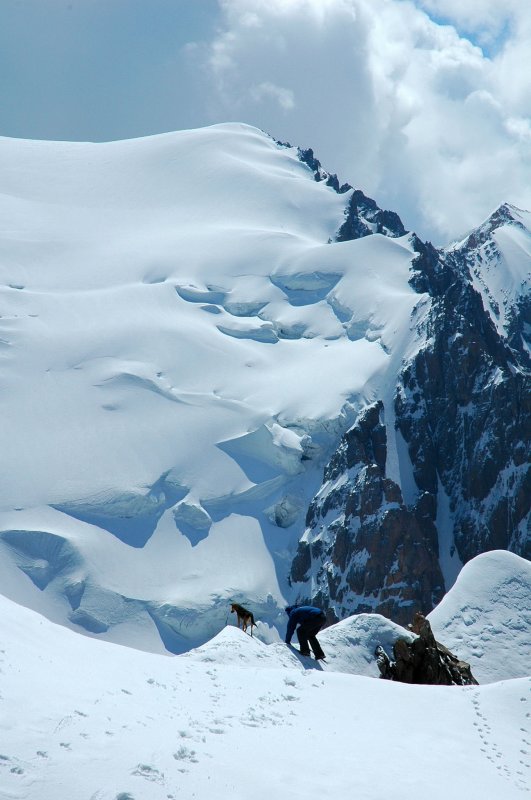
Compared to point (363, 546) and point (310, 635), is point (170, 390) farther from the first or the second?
point (310, 635)

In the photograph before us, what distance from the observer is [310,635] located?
23.7 m

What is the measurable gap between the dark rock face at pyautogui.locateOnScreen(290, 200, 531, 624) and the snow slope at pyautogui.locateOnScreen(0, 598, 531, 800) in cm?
8387

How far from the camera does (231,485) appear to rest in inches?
4126

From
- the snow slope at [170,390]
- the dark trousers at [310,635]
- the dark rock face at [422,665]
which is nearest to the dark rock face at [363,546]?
the snow slope at [170,390]

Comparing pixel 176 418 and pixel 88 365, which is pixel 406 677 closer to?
pixel 176 418

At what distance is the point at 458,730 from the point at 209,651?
21.3 ft

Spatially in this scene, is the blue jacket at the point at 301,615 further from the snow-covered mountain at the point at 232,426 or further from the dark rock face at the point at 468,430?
the dark rock face at the point at 468,430

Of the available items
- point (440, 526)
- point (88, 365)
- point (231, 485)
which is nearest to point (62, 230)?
point (88, 365)

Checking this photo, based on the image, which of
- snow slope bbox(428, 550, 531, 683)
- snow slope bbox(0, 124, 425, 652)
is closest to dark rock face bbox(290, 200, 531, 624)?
snow slope bbox(0, 124, 425, 652)

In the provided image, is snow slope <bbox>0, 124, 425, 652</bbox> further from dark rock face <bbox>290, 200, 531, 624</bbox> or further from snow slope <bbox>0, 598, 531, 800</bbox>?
snow slope <bbox>0, 598, 531, 800</bbox>

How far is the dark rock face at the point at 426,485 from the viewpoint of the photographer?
10688 cm

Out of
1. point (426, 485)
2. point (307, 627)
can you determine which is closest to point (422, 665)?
point (307, 627)

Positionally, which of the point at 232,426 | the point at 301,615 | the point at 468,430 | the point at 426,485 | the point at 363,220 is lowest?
the point at 301,615

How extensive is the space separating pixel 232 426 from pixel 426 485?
1281 inches
